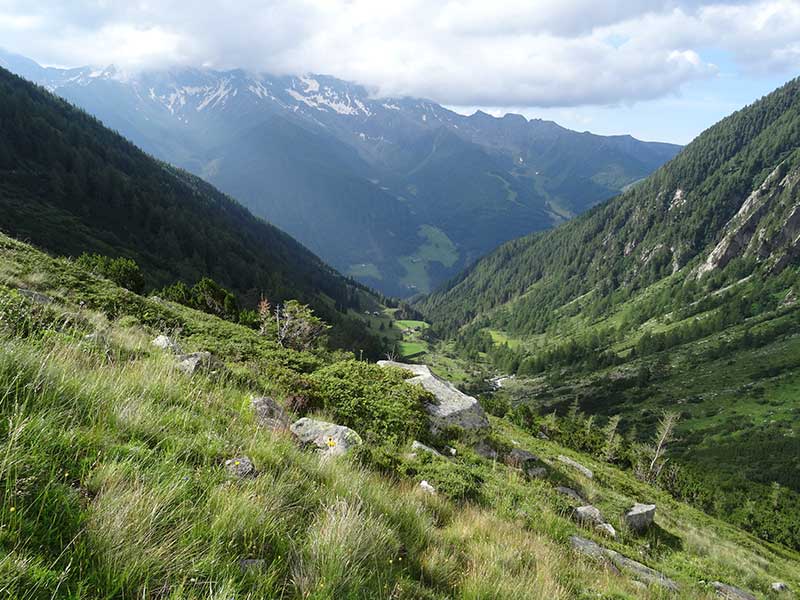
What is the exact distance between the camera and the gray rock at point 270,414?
23.7ft

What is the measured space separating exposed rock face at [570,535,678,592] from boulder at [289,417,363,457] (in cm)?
479

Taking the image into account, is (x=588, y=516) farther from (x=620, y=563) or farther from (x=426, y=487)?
(x=426, y=487)

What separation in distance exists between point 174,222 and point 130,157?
61.9 m

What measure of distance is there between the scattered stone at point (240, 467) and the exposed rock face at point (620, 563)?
6574 millimetres

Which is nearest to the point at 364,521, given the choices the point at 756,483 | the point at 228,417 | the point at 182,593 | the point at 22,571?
the point at 182,593

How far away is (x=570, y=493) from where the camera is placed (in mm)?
Answer: 13914

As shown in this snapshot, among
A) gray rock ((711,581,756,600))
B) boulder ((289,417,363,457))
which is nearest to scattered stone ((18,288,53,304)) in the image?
boulder ((289,417,363,457))

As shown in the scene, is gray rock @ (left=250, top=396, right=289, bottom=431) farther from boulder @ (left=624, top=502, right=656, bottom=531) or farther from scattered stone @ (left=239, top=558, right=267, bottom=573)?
boulder @ (left=624, top=502, right=656, bottom=531)

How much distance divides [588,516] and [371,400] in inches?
273

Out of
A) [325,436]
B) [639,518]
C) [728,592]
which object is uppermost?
[325,436]

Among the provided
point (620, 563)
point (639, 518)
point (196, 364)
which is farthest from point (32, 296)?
point (639, 518)

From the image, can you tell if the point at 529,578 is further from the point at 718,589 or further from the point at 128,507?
the point at 718,589

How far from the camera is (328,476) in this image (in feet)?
17.8

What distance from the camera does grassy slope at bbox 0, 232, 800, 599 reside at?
267 centimetres
